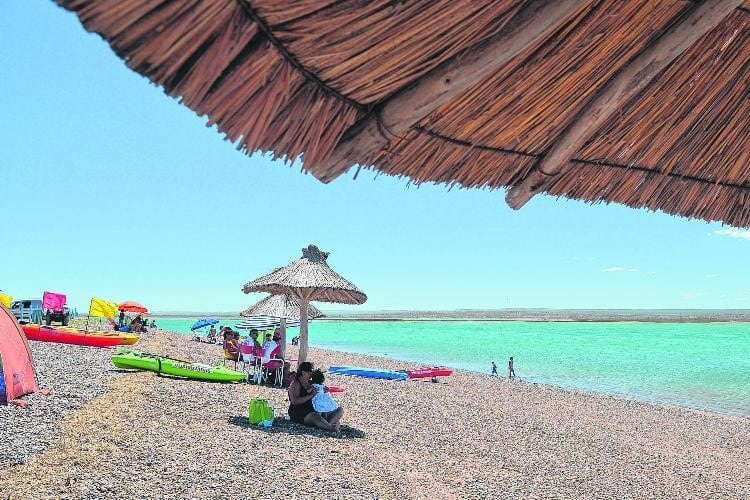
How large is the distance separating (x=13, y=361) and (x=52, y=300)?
49.8 ft

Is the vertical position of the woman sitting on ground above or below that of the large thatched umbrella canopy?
below

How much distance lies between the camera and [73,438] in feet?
21.0

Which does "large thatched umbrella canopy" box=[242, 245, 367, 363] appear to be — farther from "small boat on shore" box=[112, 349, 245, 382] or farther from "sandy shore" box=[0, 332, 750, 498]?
"sandy shore" box=[0, 332, 750, 498]

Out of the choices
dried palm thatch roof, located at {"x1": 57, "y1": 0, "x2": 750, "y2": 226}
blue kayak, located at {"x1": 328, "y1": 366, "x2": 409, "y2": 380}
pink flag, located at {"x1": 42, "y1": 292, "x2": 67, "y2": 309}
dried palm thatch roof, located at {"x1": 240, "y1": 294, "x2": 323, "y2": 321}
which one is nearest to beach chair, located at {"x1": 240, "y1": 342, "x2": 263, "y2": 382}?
dried palm thatch roof, located at {"x1": 240, "y1": 294, "x2": 323, "y2": 321}

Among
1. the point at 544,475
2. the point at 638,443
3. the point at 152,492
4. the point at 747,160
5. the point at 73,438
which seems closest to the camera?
the point at 747,160

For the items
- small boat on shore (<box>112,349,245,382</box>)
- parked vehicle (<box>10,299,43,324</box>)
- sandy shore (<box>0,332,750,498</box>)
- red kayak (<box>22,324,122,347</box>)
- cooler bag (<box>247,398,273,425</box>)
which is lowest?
sandy shore (<box>0,332,750,498</box>)

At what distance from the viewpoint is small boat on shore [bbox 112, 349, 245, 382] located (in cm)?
1194

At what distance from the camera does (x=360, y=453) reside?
7188mm

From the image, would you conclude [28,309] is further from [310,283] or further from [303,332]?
[310,283]

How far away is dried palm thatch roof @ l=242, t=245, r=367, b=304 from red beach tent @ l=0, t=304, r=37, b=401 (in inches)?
169

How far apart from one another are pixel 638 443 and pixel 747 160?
370 inches

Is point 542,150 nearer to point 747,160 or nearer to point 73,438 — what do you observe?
point 747,160

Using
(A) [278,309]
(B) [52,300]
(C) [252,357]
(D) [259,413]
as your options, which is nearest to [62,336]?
(B) [52,300]

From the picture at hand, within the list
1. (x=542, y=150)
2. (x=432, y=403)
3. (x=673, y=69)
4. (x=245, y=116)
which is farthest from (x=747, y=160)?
(x=432, y=403)
